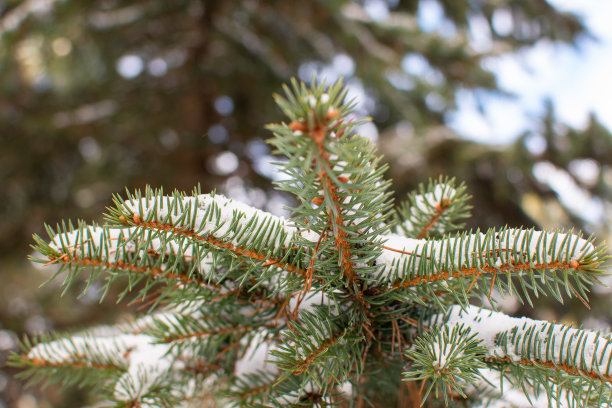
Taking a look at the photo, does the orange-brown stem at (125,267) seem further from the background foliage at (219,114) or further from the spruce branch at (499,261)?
the background foliage at (219,114)

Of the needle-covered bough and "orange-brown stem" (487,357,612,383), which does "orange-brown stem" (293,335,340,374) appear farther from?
"orange-brown stem" (487,357,612,383)

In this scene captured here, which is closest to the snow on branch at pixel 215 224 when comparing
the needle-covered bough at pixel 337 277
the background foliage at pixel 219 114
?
the needle-covered bough at pixel 337 277

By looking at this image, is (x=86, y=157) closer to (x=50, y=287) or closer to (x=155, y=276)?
(x=50, y=287)

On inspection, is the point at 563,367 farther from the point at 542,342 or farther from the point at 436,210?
the point at 436,210

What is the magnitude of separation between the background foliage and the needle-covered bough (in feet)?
5.94

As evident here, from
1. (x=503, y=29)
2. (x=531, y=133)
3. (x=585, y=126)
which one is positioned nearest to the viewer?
(x=585, y=126)

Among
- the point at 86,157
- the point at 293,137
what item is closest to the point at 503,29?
the point at 86,157

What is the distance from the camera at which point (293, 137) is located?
0.25 meters

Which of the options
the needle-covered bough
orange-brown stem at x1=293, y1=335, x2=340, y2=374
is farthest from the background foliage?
orange-brown stem at x1=293, y1=335, x2=340, y2=374

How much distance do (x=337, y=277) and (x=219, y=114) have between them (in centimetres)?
265

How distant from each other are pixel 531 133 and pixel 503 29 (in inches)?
56.8

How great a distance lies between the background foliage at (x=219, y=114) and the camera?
224cm

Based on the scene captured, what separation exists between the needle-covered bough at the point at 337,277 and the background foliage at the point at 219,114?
5.94 ft

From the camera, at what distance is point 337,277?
14.4 inches
